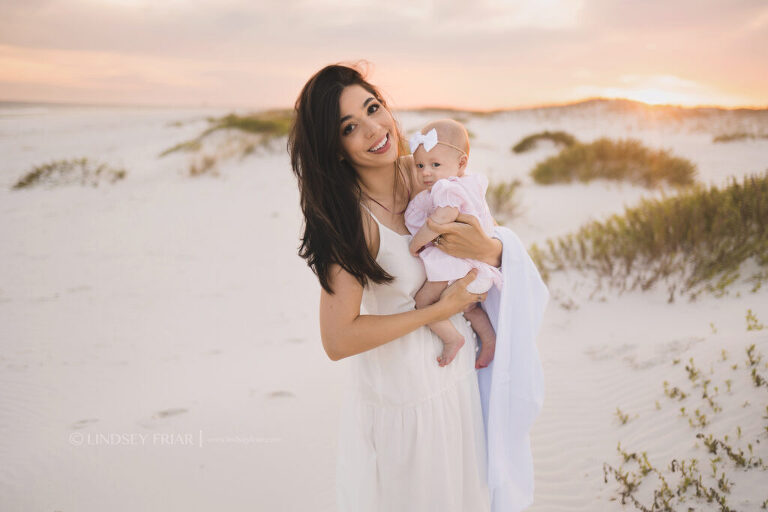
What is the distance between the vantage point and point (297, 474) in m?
3.42

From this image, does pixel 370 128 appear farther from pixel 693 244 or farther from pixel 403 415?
pixel 693 244

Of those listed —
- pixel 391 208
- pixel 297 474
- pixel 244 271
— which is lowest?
pixel 297 474

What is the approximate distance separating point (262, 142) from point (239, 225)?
6.12 m

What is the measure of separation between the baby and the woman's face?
0.25m

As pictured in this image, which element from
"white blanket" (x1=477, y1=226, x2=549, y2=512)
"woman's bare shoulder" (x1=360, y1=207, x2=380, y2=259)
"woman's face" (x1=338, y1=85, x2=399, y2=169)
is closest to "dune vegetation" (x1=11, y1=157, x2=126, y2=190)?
"woman's face" (x1=338, y1=85, x2=399, y2=169)

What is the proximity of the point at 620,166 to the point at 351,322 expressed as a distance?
11.3 meters

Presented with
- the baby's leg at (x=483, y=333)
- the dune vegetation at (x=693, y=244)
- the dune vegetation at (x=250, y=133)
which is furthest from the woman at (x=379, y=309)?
the dune vegetation at (x=250, y=133)

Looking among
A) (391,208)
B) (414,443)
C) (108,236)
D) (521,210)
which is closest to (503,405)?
(414,443)

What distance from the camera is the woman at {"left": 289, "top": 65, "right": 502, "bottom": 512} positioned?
163 cm

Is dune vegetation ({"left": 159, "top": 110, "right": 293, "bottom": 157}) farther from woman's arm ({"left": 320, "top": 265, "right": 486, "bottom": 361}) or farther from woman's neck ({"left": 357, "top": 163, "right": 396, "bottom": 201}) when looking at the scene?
woman's arm ({"left": 320, "top": 265, "right": 486, "bottom": 361})

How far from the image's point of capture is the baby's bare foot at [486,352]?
2.02m

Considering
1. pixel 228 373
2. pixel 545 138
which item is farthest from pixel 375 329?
pixel 545 138

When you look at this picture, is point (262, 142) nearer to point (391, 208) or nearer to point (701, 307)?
point (701, 307)

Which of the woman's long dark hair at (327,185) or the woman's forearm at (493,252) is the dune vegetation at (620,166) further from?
the woman's long dark hair at (327,185)
